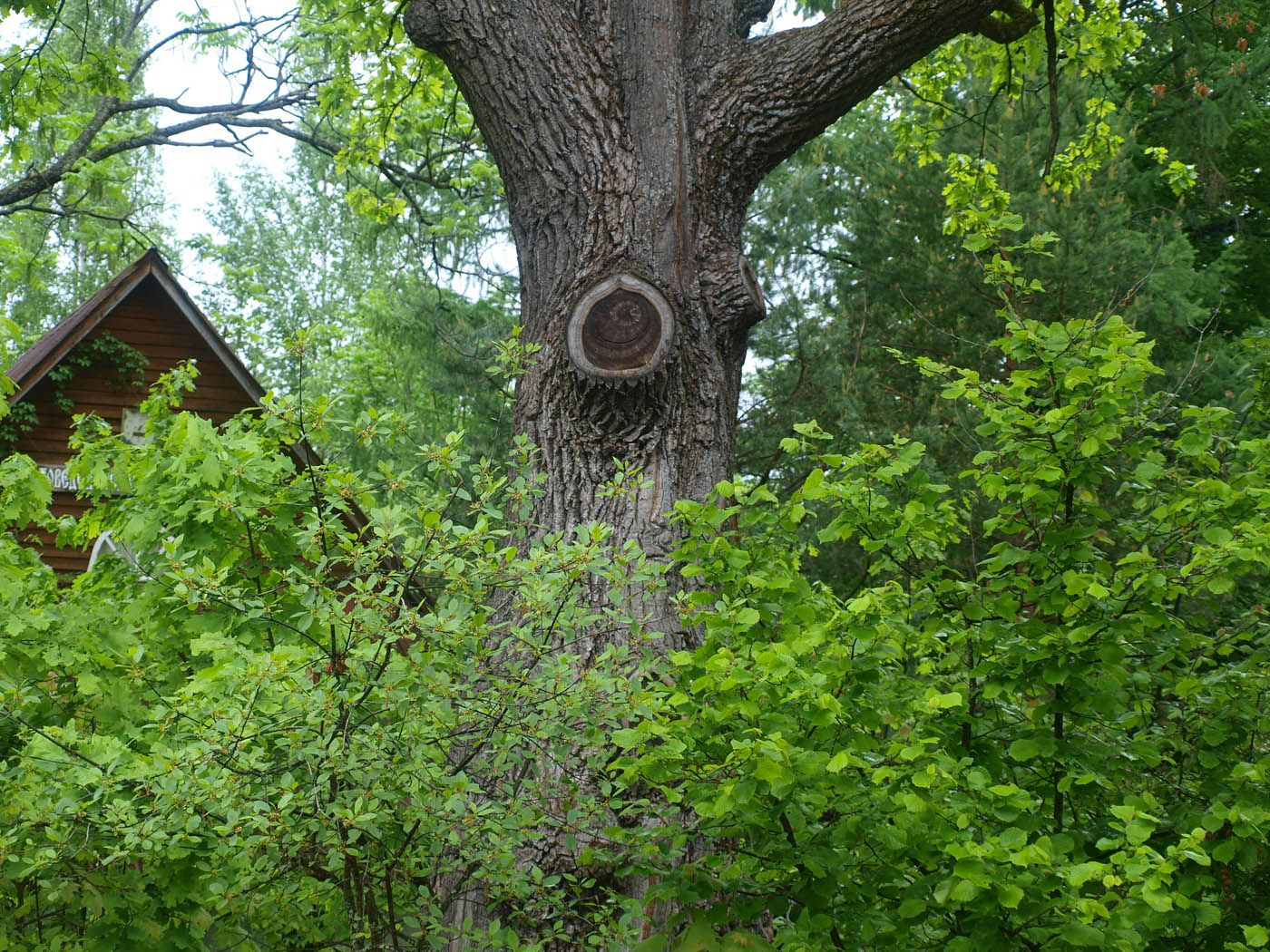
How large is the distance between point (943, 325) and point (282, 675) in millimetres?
12552

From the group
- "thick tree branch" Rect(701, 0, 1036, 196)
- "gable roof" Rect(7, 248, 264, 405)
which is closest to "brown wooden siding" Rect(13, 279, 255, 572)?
"gable roof" Rect(7, 248, 264, 405)

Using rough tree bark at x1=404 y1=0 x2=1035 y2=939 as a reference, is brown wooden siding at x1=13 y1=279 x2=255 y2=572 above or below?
above

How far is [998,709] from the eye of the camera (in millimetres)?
3354

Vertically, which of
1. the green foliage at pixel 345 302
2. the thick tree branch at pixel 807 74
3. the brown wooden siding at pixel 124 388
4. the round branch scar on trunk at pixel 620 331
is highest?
the green foliage at pixel 345 302

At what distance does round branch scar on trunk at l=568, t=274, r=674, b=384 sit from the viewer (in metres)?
4.44

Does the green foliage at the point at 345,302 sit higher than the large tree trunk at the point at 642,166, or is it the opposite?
the green foliage at the point at 345,302

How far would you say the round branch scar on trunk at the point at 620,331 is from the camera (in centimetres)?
444

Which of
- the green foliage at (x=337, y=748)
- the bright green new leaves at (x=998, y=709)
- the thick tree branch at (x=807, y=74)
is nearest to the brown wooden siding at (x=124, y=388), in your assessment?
the thick tree branch at (x=807, y=74)

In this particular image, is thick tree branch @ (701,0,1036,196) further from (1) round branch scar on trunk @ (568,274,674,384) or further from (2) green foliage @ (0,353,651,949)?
(2) green foliage @ (0,353,651,949)

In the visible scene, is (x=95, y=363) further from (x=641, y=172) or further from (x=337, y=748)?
(x=337, y=748)

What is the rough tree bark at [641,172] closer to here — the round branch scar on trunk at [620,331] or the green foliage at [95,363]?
the round branch scar on trunk at [620,331]

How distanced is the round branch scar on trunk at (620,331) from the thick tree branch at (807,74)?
786mm

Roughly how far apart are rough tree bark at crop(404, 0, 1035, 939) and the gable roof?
821cm

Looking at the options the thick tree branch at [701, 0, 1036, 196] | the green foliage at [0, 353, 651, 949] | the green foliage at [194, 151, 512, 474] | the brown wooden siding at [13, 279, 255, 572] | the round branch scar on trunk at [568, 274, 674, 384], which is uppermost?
the green foliage at [194, 151, 512, 474]
